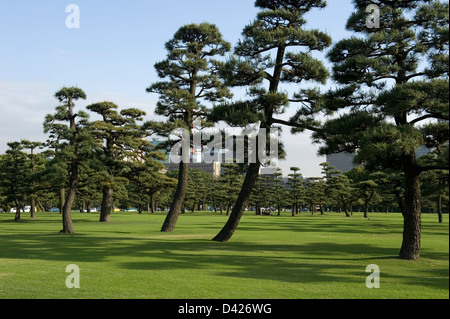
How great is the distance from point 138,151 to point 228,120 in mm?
21791

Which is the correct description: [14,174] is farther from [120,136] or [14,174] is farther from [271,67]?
[271,67]

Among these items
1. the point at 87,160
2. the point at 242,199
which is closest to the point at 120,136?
the point at 87,160

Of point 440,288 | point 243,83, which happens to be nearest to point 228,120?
point 243,83

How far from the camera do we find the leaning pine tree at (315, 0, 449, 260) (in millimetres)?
10374

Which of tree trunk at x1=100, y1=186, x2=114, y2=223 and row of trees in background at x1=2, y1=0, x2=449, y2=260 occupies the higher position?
row of trees in background at x1=2, y1=0, x2=449, y2=260

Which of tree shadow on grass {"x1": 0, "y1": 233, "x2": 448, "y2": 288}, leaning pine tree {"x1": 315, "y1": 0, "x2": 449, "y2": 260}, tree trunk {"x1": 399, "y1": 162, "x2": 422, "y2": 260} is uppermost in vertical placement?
leaning pine tree {"x1": 315, "y1": 0, "x2": 449, "y2": 260}

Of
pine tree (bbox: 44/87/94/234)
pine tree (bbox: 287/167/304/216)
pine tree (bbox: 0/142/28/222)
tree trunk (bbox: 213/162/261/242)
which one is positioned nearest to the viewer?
tree trunk (bbox: 213/162/261/242)

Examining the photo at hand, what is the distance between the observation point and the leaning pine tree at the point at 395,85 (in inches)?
408

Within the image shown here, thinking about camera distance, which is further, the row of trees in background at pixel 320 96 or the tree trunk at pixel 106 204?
the tree trunk at pixel 106 204

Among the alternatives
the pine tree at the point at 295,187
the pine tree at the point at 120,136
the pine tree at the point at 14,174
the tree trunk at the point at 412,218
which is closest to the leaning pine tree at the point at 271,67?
the tree trunk at the point at 412,218

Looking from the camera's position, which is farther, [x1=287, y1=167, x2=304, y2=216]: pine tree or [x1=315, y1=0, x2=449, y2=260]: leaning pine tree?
[x1=287, y1=167, x2=304, y2=216]: pine tree

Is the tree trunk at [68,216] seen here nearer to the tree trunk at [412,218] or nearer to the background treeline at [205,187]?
the background treeline at [205,187]

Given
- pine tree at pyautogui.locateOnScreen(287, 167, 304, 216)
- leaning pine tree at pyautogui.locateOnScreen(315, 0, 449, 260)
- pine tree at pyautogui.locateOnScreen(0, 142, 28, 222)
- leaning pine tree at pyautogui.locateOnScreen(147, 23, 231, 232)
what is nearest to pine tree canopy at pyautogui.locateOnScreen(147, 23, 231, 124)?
leaning pine tree at pyautogui.locateOnScreen(147, 23, 231, 232)

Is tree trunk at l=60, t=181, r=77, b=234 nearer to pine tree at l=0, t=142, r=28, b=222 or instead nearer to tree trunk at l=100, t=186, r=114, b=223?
tree trunk at l=100, t=186, r=114, b=223
